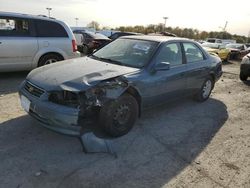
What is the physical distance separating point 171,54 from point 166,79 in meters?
0.64

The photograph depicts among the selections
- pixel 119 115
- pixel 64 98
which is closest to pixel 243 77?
pixel 119 115

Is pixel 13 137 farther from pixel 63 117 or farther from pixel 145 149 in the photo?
pixel 145 149

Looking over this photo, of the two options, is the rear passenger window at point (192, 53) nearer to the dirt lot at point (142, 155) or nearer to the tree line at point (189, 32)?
the dirt lot at point (142, 155)

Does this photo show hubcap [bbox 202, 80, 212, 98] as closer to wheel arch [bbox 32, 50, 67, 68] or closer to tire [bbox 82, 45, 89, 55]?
wheel arch [bbox 32, 50, 67, 68]

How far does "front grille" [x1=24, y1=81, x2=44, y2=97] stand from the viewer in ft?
13.1

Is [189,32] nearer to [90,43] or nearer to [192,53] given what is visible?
[90,43]

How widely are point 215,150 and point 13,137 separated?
124 inches

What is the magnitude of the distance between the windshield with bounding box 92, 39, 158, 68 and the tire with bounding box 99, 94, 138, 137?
77 cm

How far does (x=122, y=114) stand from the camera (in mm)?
4277

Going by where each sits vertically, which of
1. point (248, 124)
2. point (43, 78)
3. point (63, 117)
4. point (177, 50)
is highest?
point (177, 50)

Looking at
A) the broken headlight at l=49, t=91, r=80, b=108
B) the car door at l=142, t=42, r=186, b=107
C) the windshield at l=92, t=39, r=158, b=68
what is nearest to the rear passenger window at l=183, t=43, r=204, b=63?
the car door at l=142, t=42, r=186, b=107

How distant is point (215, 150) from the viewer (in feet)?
14.0

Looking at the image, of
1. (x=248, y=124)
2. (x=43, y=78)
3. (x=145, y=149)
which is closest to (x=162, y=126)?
(x=145, y=149)

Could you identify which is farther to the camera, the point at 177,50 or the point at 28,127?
the point at 177,50
